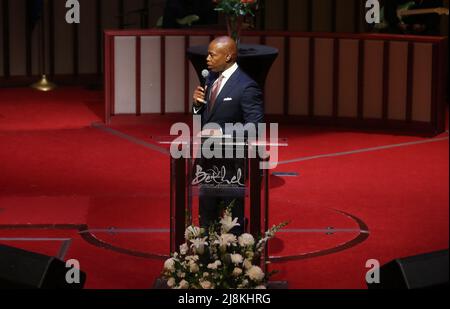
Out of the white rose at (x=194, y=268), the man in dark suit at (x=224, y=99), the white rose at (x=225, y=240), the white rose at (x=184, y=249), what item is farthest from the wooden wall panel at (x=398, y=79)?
the white rose at (x=194, y=268)

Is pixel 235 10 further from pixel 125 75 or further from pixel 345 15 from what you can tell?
pixel 345 15

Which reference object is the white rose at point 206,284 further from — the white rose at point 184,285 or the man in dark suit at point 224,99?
the man in dark suit at point 224,99

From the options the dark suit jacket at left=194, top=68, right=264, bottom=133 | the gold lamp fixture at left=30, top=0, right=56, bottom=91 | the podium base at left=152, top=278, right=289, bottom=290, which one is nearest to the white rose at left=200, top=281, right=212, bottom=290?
the podium base at left=152, top=278, right=289, bottom=290

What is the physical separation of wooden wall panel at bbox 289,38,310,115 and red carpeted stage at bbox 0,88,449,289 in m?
0.26

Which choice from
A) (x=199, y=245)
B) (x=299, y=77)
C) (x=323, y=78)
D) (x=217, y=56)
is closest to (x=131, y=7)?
(x=299, y=77)

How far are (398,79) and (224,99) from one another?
17.9ft

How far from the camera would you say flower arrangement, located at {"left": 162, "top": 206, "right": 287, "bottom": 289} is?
521cm

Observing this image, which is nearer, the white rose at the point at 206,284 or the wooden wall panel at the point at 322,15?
the white rose at the point at 206,284

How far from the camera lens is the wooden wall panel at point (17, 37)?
14.1 metres

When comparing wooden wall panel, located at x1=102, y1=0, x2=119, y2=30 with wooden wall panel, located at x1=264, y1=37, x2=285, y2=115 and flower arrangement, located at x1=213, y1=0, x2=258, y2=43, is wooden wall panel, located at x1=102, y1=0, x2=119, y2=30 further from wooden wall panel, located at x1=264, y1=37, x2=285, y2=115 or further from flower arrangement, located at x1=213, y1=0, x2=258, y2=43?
flower arrangement, located at x1=213, y1=0, x2=258, y2=43

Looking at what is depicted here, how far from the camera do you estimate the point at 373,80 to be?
11508 millimetres

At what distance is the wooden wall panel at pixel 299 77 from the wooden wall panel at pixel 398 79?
0.92 m

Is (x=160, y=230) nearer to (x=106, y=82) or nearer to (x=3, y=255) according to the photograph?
(x=3, y=255)
